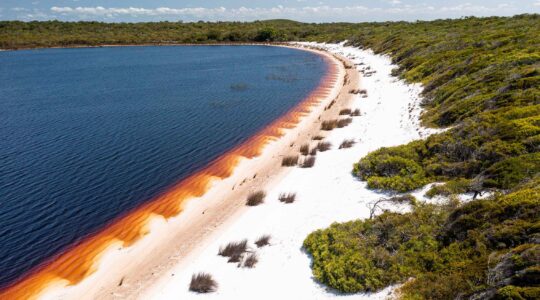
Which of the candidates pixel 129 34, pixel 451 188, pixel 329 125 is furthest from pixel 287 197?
pixel 129 34

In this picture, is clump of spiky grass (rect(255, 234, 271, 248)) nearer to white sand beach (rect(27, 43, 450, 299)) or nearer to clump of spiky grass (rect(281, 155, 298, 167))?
white sand beach (rect(27, 43, 450, 299))

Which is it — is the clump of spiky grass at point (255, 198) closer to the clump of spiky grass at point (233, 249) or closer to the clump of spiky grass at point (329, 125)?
the clump of spiky grass at point (233, 249)

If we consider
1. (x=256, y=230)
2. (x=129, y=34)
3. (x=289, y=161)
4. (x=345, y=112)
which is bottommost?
(x=256, y=230)

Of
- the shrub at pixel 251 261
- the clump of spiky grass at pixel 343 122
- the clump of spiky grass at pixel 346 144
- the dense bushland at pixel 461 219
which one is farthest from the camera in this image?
the clump of spiky grass at pixel 343 122

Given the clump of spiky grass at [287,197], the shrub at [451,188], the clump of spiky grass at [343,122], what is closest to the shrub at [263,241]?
the clump of spiky grass at [287,197]

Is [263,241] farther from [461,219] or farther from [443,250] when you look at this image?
[461,219]

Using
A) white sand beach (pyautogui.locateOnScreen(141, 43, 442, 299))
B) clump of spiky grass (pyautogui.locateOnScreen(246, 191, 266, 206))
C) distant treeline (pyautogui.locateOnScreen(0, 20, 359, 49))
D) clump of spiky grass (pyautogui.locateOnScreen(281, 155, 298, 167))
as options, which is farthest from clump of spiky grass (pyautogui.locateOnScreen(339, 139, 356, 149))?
distant treeline (pyautogui.locateOnScreen(0, 20, 359, 49))
